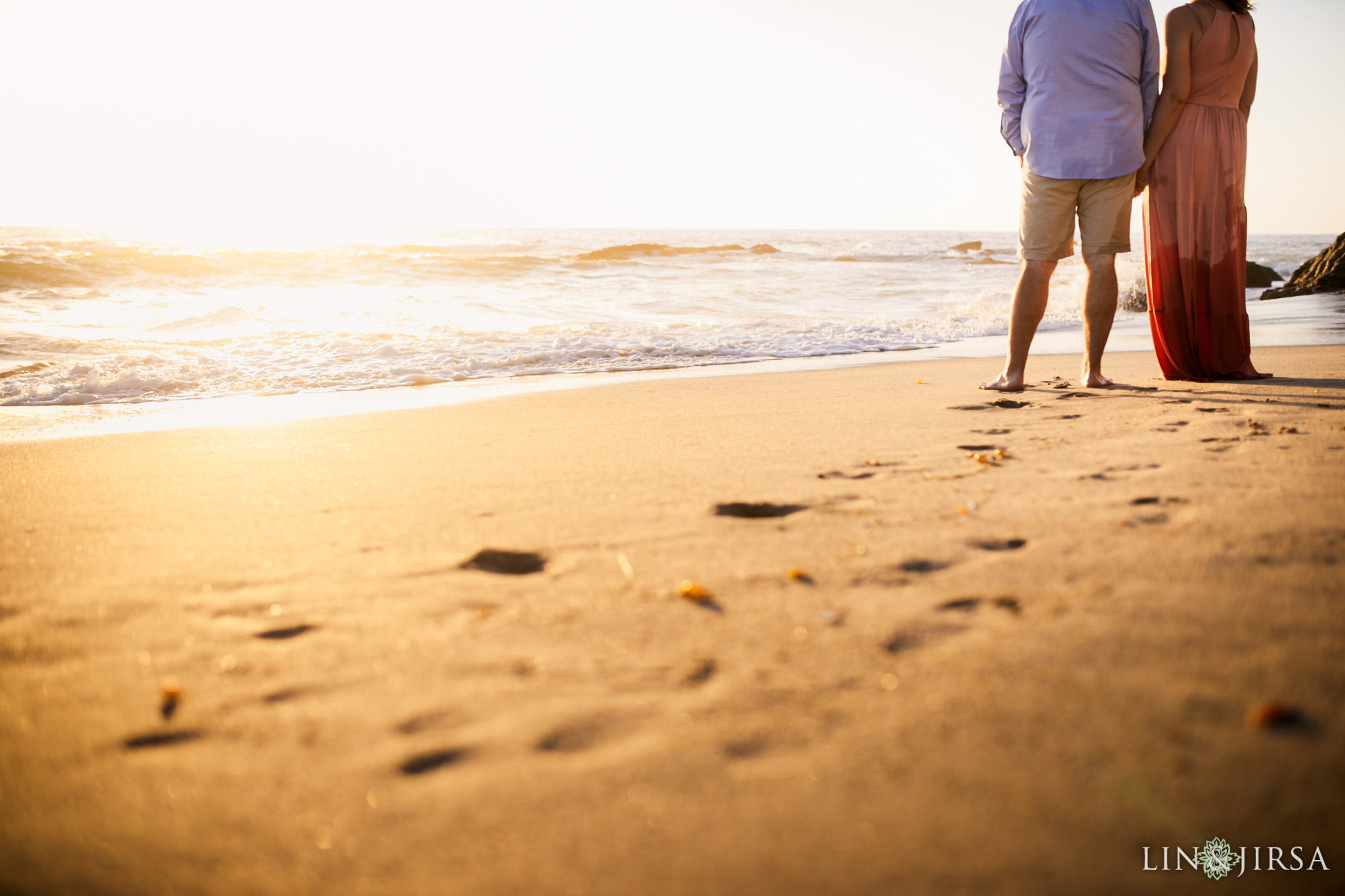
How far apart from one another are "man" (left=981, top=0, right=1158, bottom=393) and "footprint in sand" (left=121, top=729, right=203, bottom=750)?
127 inches

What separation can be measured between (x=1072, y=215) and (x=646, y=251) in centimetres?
1662

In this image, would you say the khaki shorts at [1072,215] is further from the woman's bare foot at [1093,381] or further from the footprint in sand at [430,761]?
the footprint in sand at [430,761]

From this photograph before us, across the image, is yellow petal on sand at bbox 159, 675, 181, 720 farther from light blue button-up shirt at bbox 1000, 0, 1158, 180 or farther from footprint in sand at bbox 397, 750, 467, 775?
light blue button-up shirt at bbox 1000, 0, 1158, 180

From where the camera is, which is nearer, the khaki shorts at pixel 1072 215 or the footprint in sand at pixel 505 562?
the footprint in sand at pixel 505 562

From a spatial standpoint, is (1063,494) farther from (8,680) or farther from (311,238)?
(311,238)

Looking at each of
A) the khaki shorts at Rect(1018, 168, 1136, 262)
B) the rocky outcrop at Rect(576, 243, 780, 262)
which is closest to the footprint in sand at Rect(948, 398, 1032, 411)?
the khaki shorts at Rect(1018, 168, 1136, 262)

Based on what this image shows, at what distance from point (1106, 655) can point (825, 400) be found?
8.05 ft

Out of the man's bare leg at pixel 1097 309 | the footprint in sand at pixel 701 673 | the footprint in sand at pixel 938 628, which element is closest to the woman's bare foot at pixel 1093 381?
the man's bare leg at pixel 1097 309

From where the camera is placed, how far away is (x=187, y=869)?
2.43 ft

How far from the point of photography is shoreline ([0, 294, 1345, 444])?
11.3 feet

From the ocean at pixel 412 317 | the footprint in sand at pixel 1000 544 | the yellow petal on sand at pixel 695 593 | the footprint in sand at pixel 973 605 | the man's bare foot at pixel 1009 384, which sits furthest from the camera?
the ocean at pixel 412 317

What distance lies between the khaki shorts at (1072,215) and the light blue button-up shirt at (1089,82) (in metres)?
0.06

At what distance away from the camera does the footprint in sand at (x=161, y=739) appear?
0.92 metres

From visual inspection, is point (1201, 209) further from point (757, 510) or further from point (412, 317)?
point (412, 317)
